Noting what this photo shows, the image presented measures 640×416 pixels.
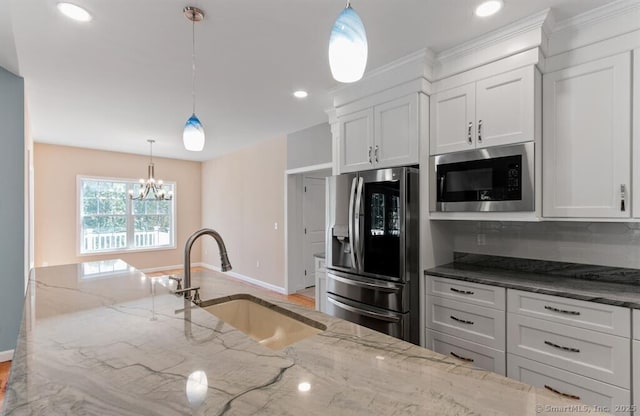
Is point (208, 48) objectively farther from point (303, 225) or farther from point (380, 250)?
point (303, 225)

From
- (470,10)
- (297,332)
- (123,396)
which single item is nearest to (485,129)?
(470,10)

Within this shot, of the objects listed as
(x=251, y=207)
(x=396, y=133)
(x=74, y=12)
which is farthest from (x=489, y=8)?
(x=251, y=207)

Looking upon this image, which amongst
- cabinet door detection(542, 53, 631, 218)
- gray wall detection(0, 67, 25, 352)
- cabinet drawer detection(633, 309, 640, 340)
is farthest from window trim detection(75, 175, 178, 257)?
cabinet drawer detection(633, 309, 640, 340)

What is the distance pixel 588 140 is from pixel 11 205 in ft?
15.0

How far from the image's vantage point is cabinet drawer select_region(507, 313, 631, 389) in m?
1.59

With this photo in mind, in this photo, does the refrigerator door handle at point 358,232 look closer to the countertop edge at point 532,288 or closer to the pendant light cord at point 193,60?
the countertop edge at point 532,288

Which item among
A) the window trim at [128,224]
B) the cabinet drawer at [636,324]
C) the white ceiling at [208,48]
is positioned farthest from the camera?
the window trim at [128,224]

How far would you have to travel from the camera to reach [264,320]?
4.85ft

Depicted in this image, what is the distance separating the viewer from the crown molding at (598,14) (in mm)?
1730

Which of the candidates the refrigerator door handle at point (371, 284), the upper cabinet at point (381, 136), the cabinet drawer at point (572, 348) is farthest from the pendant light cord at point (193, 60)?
the cabinet drawer at point (572, 348)

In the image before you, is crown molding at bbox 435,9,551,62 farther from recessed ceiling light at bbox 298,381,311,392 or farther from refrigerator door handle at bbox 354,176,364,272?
recessed ceiling light at bbox 298,381,311,392

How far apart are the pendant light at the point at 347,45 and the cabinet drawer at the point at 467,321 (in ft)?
5.89

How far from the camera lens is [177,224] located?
23.1 ft

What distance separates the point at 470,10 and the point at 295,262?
3954mm
